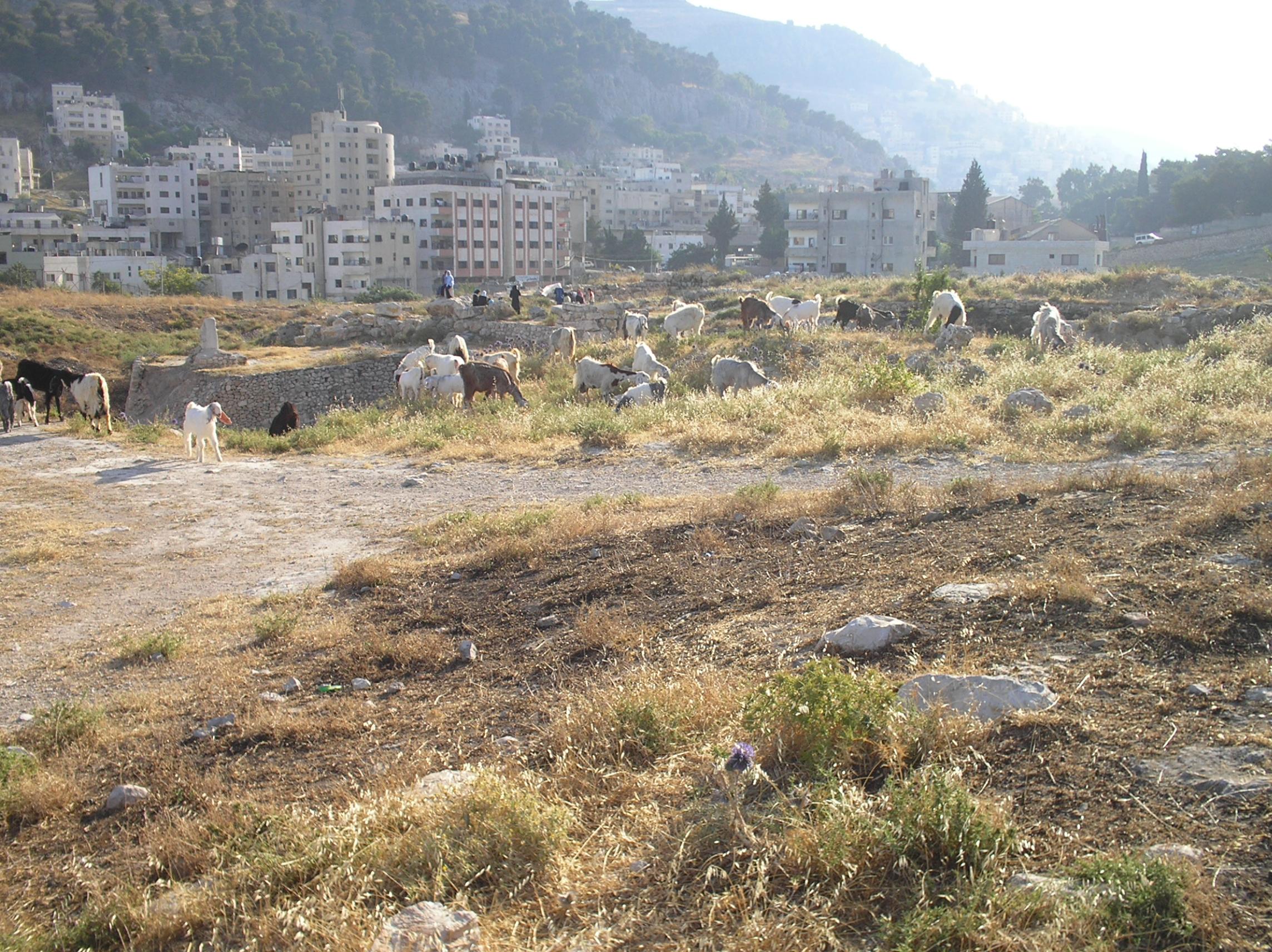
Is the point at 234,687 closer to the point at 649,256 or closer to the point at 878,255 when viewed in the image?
the point at 878,255

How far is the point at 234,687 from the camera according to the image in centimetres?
683

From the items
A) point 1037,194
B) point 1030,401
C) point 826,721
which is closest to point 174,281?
point 1030,401

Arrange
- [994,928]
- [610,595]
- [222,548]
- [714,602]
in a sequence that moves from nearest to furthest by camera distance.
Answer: [994,928]
[714,602]
[610,595]
[222,548]

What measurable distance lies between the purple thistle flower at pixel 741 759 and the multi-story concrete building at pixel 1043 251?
54165mm

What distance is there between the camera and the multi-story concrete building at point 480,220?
87812mm

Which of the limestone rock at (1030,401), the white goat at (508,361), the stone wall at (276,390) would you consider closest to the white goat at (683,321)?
the white goat at (508,361)

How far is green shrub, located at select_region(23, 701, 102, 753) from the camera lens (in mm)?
6078

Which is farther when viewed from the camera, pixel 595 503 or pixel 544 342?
pixel 544 342

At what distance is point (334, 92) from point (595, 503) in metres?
181

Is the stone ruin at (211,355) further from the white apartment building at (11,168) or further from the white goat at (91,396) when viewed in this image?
the white apartment building at (11,168)

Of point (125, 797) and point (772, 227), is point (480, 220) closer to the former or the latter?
point (772, 227)

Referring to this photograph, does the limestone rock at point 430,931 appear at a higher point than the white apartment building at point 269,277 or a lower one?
lower

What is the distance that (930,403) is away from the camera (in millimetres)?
15391

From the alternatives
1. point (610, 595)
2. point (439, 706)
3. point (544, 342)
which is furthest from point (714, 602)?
point (544, 342)
